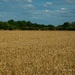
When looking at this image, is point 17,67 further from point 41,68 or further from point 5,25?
point 5,25

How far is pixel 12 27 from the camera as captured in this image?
197ft

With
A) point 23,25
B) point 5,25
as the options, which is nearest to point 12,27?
point 5,25

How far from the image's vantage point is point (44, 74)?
591 centimetres

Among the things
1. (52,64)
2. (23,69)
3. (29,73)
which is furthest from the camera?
(52,64)

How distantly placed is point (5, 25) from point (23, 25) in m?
7.12

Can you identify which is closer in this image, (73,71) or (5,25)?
(73,71)

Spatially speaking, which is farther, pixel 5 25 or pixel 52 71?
pixel 5 25

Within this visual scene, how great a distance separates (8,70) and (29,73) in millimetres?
634

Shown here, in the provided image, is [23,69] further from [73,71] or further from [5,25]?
[5,25]

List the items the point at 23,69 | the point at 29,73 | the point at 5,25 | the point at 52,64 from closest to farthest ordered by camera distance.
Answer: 1. the point at 29,73
2. the point at 23,69
3. the point at 52,64
4. the point at 5,25

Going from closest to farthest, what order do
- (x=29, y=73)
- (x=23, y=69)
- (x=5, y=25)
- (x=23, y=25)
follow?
(x=29, y=73), (x=23, y=69), (x=5, y=25), (x=23, y=25)

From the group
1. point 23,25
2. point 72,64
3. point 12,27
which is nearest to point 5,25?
point 12,27

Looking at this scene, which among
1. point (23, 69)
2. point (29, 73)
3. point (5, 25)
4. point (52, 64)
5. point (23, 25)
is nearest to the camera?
point (29, 73)

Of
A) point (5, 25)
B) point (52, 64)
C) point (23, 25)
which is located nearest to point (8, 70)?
point (52, 64)
